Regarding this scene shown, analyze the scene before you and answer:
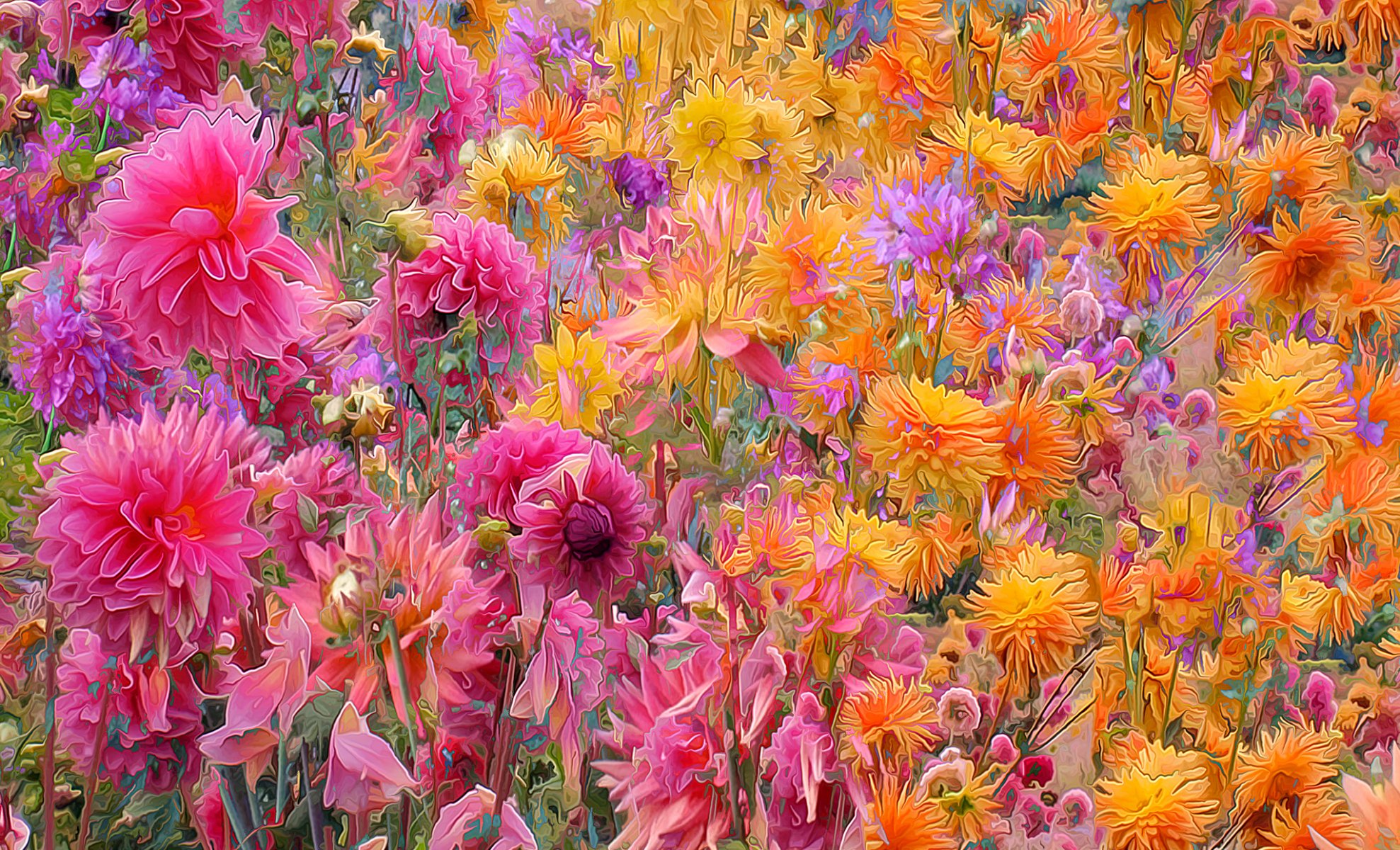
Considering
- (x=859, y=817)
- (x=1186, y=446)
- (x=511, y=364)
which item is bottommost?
(x=1186, y=446)

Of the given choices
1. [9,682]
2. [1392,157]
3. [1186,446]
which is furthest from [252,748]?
[1392,157]

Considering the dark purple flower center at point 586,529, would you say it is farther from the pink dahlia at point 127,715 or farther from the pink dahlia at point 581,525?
the pink dahlia at point 127,715

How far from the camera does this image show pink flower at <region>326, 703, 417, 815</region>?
0.31 m

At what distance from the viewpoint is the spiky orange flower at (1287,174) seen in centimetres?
79

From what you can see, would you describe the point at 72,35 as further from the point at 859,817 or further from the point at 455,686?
the point at 859,817

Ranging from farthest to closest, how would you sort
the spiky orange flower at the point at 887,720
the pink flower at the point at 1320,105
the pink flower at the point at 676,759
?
the pink flower at the point at 1320,105 → the spiky orange flower at the point at 887,720 → the pink flower at the point at 676,759

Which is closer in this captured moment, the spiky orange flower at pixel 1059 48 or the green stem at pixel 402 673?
the green stem at pixel 402 673

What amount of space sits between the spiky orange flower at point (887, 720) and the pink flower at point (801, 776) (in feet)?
0.23

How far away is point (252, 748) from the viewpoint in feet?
1.11

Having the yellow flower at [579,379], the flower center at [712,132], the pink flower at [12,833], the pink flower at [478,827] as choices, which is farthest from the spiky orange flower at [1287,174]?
the pink flower at [12,833]

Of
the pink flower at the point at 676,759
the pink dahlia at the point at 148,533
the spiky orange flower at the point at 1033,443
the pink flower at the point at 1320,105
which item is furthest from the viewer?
the pink flower at the point at 1320,105

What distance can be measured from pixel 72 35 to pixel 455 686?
29cm

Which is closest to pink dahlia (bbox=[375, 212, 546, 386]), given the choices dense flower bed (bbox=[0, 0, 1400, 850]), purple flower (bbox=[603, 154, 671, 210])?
dense flower bed (bbox=[0, 0, 1400, 850])

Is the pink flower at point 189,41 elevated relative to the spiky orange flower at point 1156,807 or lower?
elevated
